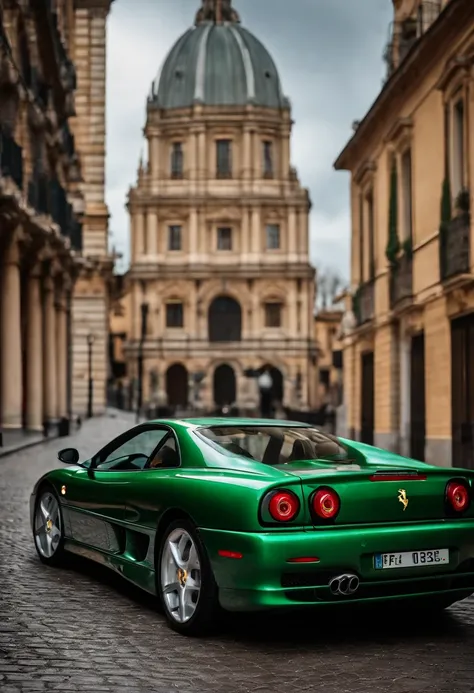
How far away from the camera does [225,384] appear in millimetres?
86500

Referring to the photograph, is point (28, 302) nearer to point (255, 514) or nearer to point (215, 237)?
point (255, 514)

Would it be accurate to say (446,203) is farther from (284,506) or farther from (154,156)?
(154,156)

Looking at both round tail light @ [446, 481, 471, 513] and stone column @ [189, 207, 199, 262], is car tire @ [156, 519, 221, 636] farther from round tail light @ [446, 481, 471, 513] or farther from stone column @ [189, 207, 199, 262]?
stone column @ [189, 207, 199, 262]

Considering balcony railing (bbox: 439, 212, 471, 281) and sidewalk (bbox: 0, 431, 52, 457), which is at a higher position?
balcony railing (bbox: 439, 212, 471, 281)

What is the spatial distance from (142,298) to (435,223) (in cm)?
6739

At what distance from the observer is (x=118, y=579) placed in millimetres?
7820

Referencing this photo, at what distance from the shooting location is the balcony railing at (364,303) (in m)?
25.0

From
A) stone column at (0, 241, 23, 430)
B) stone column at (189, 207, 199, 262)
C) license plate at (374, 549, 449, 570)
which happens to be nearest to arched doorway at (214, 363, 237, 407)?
stone column at (189, 207, 199, 262)

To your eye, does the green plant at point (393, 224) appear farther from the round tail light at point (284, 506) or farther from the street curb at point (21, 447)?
the round tail light at point (284, 506)

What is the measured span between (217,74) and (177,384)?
26.1 m

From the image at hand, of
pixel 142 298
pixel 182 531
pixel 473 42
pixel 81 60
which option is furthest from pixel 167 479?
pixel 142 298

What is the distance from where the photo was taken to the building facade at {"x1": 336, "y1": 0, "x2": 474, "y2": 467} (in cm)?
1802

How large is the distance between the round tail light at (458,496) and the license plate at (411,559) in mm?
292

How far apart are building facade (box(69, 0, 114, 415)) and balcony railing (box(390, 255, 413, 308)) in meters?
31.2
